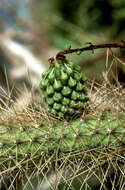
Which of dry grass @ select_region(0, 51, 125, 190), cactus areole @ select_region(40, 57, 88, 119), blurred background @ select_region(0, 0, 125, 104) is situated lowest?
dry grass @ select_region(0, 51, 125, 190)

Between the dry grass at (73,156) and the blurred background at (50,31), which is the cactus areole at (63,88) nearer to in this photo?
the dry grass at (73,156)

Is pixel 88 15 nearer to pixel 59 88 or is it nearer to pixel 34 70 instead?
pixel 34 70

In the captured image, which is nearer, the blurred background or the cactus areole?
the cactus areole

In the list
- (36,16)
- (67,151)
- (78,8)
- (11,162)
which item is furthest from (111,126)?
(36,16)

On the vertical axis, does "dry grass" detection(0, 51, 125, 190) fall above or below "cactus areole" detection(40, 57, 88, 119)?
below

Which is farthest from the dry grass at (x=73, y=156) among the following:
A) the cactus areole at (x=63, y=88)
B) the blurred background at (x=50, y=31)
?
the blurred background at (x=50, y=31)

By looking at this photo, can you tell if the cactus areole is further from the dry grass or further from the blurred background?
the blurred background

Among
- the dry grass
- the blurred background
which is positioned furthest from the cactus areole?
the blurred background
